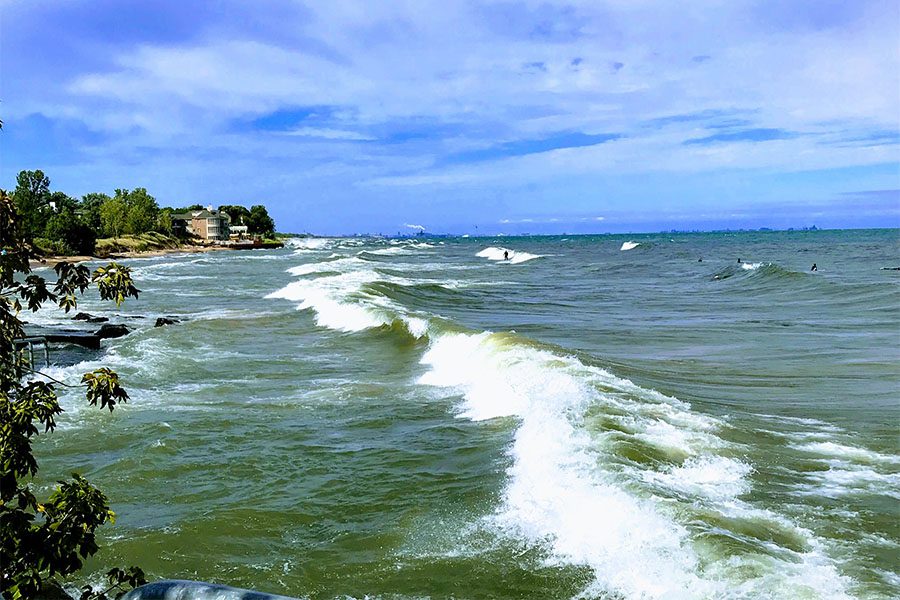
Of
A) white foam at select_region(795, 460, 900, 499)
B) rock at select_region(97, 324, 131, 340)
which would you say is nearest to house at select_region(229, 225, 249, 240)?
rock at select_region(97, 324, 131, 340)

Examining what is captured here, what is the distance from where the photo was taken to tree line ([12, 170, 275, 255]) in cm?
8894

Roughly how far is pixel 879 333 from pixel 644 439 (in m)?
15.1

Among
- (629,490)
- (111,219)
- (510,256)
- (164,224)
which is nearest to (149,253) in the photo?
(111,219)

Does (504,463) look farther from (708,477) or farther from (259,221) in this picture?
(259,221)

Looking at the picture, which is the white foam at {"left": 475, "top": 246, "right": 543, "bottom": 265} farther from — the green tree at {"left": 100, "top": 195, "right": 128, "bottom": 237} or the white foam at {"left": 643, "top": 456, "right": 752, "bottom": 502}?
the white foam at {"left": 643, "top": 456, "right": 752, "bottom": 502}

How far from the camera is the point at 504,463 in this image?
980 centimetres

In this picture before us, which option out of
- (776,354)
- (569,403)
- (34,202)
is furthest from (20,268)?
(34,202)

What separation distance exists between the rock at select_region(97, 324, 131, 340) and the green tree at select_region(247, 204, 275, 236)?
575ft

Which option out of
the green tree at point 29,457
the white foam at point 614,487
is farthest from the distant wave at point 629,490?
the green tree at point 29,457

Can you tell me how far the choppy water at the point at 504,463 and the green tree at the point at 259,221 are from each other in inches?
7043

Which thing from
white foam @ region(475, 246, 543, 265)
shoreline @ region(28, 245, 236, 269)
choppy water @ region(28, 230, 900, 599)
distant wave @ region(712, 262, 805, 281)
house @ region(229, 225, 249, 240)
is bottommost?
choppy water @ region(28, 230, 900, 599)

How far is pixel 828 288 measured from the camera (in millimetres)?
36438

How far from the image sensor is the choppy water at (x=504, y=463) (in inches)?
260

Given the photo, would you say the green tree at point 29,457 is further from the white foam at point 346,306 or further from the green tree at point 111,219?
the green tree at point 111,219
